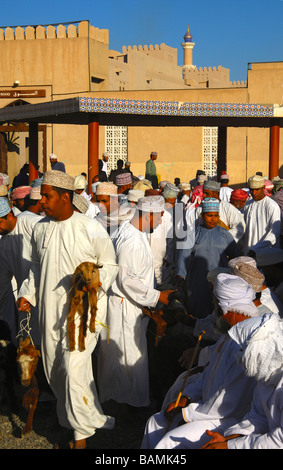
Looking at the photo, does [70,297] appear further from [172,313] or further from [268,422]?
[268,422]

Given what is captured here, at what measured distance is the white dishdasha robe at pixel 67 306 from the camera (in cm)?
421

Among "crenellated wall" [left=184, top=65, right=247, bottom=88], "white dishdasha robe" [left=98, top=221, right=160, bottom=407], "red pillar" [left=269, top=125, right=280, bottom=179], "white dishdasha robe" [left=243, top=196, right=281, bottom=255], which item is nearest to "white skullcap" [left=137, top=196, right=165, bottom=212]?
"white dishdasha robe" [left=98, top=221, right=160, bottom=407]

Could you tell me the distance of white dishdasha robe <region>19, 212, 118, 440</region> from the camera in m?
4.21

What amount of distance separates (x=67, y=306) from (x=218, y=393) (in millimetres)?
1381

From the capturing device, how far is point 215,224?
19.6ft

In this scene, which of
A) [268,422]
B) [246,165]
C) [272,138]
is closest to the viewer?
[268,422]

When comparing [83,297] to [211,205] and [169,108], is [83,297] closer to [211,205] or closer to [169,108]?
[211,205]

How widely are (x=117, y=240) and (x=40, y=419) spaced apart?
1538mm

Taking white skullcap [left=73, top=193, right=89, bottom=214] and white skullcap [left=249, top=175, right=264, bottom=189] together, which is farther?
white skullcap [left=249, top=175, right=264, bottom=189]

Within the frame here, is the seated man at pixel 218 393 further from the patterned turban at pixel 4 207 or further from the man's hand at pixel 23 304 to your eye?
the patterned turban at pixel 4 207

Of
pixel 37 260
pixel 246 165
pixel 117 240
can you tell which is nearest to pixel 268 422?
pixel 37 260

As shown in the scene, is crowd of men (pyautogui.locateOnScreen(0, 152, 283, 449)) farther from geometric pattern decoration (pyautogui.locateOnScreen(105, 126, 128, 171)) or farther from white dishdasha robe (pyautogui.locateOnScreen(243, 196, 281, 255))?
geometric pattern decoration (pyautogui.locateOnScreen(105, 126, 128, 171))

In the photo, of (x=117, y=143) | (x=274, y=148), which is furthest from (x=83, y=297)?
(x=117, y=143)

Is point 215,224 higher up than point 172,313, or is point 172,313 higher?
point 215,224
